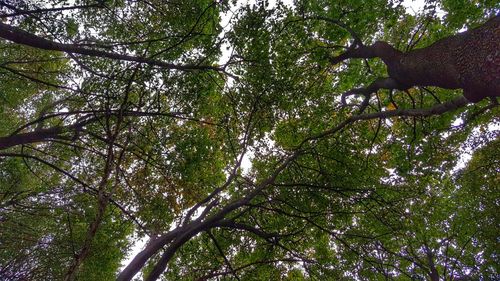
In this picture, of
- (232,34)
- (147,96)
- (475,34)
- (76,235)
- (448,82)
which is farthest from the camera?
(76,235)

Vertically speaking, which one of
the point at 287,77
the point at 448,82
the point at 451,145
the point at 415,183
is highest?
the point at 287,77

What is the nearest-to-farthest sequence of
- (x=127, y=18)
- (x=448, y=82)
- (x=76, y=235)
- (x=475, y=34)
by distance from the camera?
(x=475, y=34)
(x=448, y=82)
(x=127, y=18)
(x=76, y=235)

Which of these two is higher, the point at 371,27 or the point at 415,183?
the point at 371,27

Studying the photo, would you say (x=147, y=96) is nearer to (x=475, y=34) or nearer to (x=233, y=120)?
(x=233, y=120)

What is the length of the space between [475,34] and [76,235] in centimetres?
1215

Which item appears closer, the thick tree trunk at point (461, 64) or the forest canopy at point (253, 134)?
the thick tree trunk at point (461, 64)

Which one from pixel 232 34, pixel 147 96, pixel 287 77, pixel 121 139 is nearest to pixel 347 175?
pixel 287 77

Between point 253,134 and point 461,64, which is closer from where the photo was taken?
point 461,64

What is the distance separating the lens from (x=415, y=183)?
8867 mm

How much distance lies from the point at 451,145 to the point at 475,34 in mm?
6991

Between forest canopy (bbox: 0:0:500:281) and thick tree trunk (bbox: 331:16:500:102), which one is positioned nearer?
thick tree trunk (bbox: 331:16:500:102)

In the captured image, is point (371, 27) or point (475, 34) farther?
point (371, 27)

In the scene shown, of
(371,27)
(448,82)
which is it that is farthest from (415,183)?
(448,82)

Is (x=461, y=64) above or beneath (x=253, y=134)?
beneath
